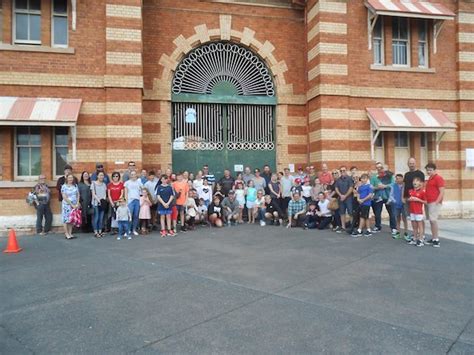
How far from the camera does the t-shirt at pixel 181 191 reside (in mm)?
10750

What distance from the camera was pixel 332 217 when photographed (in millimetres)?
11078

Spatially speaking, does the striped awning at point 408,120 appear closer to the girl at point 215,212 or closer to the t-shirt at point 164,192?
the girl at point 215,212

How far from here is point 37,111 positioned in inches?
416

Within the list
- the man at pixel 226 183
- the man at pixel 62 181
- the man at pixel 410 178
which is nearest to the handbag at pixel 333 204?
the man at pixel 410 178

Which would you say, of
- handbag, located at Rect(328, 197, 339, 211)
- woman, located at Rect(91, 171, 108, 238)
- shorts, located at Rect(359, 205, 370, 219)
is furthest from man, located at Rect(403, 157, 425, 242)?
woman, located at Rect(91, 171, 108, 238)

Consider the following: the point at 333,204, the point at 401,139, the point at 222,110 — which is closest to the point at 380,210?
the point at 333,204

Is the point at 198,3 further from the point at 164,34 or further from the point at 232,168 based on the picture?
the point at 232,168

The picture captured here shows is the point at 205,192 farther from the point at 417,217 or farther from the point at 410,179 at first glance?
the point at 417,217

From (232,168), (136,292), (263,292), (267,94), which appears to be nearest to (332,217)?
(232,168)

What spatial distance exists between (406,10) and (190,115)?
808 cm

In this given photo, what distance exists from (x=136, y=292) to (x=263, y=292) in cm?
179

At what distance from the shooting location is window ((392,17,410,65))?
13703 mm

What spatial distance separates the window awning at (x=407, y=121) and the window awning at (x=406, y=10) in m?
2.47

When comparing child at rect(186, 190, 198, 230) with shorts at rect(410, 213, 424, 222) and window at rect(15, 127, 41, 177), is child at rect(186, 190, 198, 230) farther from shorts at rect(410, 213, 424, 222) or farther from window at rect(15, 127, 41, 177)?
shorts at rect(410, 213, 424, 222)
